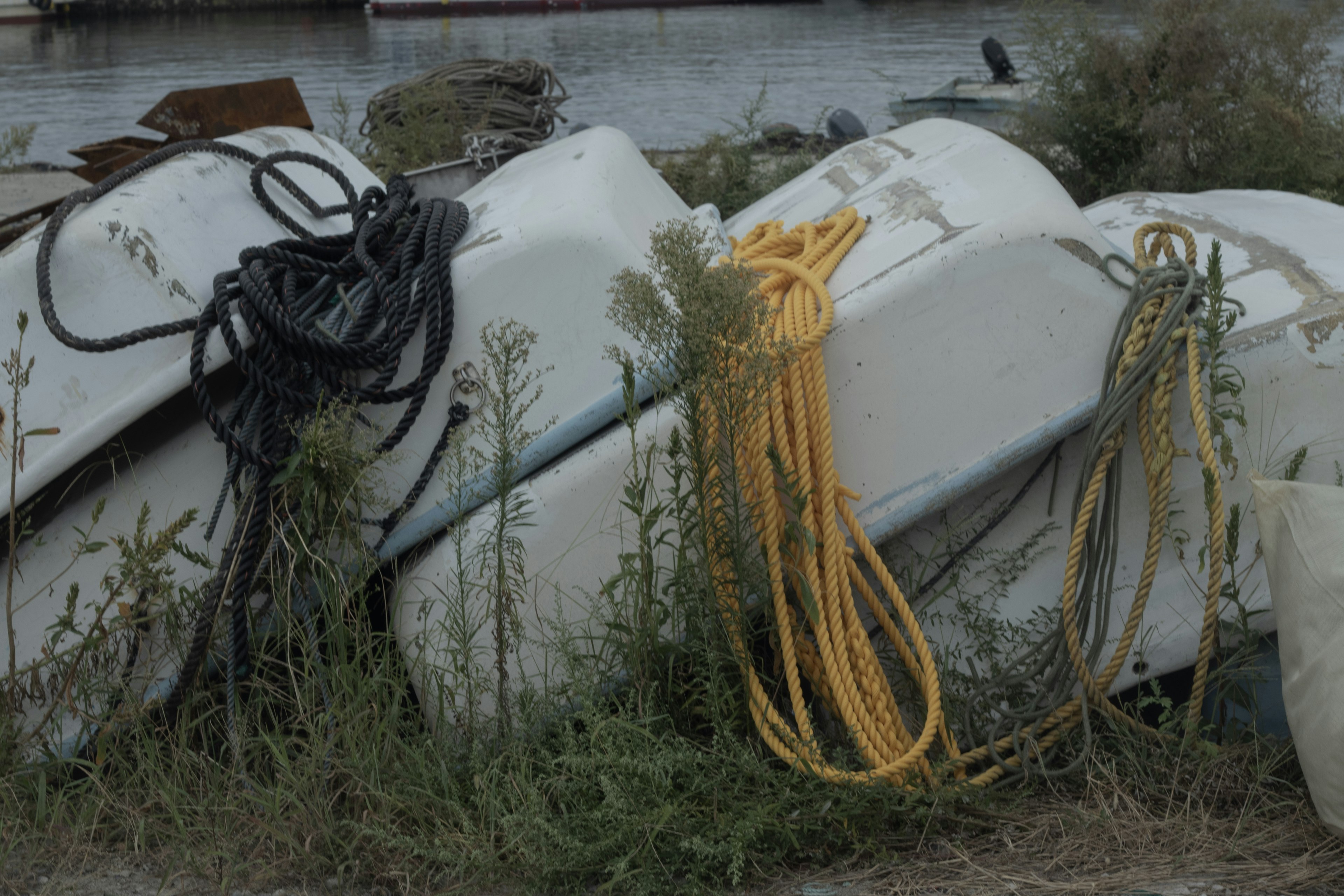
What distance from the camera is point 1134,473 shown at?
7.01 feet

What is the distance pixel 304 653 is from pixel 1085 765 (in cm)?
155

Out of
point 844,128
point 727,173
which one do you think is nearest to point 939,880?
point 727,173

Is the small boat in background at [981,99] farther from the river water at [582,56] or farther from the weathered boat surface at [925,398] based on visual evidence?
the weathered boat surface at [925,398]

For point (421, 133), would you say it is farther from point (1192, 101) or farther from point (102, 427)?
point (102, 427)

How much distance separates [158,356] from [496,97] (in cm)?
462

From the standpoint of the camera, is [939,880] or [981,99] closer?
[939,880]

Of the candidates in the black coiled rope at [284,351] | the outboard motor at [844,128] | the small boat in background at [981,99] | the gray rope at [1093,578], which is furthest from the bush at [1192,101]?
the black coiled rope at [284,351]

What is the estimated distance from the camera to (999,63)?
11.7m

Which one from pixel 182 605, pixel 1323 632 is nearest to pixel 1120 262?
pixel 1323 632

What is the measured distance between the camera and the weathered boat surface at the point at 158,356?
7.10ft

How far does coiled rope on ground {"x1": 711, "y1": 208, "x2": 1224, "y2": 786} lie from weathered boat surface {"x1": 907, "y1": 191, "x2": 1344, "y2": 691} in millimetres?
66

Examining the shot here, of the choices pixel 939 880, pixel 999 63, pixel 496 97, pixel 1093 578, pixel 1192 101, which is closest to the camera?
pixel 939 880

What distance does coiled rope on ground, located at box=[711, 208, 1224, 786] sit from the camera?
1985mm

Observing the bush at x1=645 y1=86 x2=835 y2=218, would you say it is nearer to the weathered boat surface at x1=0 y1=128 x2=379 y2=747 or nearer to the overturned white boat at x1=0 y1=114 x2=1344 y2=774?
the overturned white boat at x1=0 y1=114 x2=1344 y2=774
